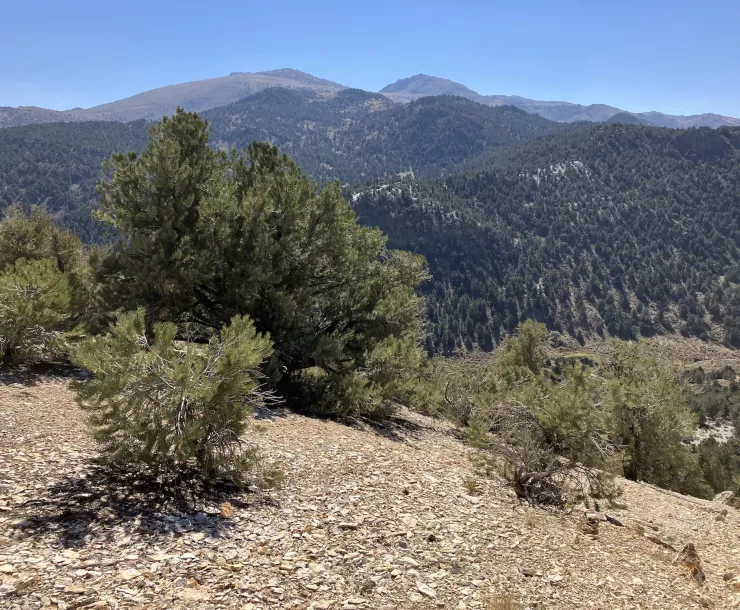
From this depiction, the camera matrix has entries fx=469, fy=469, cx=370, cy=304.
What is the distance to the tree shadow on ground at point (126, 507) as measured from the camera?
5781 millimetres

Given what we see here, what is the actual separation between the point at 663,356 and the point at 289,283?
22073mm

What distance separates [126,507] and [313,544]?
2634 millimetres

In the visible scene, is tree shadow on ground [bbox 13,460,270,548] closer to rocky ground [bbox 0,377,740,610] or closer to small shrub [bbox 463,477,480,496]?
rocky ground [bbox 0,377,740,610]

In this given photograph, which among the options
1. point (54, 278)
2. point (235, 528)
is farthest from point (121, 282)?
point (235, 528)

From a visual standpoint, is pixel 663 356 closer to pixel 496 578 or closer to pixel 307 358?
pixel 307 358

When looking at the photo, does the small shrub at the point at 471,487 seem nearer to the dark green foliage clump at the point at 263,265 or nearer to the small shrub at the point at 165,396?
the small shrub at the point at 165,396

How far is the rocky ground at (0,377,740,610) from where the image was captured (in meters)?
5.17

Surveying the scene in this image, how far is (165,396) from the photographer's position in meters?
6.87

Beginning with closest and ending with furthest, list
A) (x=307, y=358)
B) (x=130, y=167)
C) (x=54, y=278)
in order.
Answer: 1. (x=54, y=278)
2. (x=130, y=167)
3. (x=307, y=358)

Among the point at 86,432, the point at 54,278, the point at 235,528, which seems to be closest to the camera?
the point at 235,528

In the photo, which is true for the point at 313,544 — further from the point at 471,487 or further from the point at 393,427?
the point at 393,427

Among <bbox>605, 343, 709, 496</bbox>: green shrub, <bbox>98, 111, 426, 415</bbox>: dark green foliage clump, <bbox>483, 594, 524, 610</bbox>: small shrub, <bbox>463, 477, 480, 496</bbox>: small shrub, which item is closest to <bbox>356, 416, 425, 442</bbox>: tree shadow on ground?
<bbox>98, 111, 426, 415</bbox>: dark green foliage clump

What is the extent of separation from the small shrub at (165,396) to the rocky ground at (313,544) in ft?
1.96

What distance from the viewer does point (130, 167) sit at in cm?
1576
